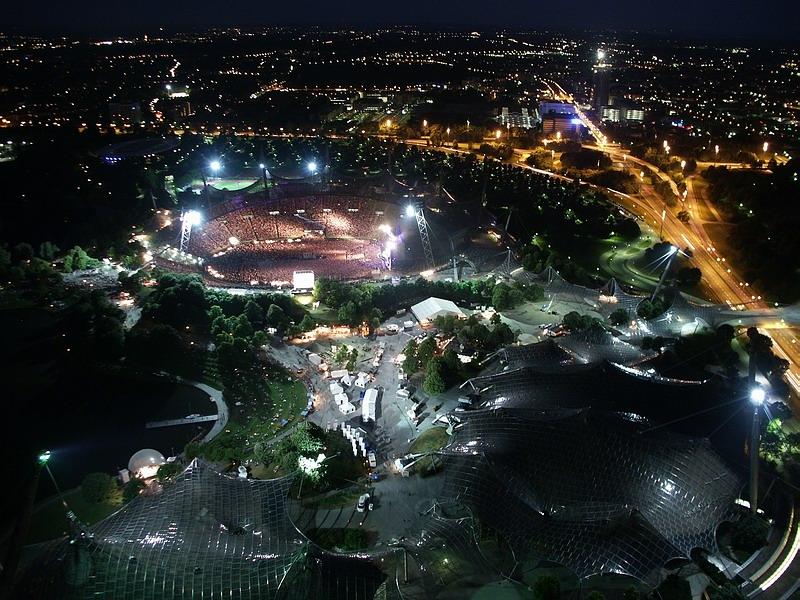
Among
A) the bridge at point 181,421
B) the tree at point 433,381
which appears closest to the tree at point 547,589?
the tree at point 433,381

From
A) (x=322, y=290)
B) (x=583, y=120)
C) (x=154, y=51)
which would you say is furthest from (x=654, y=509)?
(x=154, y=51)

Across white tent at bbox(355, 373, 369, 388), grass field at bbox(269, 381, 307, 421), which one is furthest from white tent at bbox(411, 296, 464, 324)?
grass field at bbox(269, 381, 307, 421)

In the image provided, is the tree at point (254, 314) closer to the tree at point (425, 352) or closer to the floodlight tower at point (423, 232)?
the tree at point (425, 352)

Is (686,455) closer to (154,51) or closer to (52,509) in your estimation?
(52,509)

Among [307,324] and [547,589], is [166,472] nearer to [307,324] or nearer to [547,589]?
[307,324]

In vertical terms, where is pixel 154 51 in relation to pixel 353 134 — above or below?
above

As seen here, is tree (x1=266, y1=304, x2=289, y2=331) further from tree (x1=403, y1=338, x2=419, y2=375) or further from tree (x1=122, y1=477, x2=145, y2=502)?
tree (x1=122, y1=477, x2=145, y2=502)
